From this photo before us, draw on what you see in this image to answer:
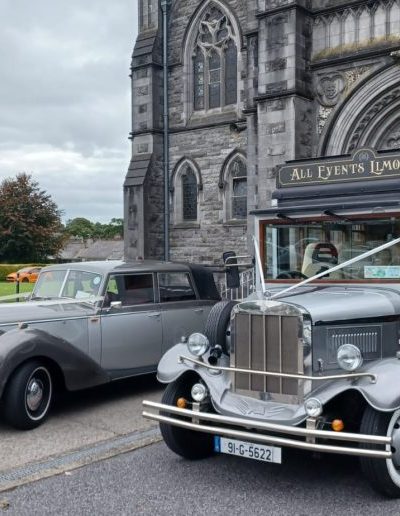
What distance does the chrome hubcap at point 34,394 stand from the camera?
643cm

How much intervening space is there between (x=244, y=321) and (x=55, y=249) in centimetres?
4326

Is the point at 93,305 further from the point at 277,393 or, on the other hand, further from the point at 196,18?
the point at 196,18

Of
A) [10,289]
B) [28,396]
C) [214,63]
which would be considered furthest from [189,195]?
[28,396]

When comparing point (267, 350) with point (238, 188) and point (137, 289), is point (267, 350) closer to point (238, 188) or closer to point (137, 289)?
point (137, 289)

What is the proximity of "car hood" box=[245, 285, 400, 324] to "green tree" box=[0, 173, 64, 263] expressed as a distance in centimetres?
4166

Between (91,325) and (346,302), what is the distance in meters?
3.28

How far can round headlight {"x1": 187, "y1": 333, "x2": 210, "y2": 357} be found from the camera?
211 inches

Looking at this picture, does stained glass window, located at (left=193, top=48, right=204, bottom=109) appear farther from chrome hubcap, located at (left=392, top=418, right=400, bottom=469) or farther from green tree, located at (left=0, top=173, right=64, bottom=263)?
green tree, located at (left=0, top=173, right=64, bottom=263)

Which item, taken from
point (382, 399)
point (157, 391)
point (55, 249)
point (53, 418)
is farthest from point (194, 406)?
point (55, 249)

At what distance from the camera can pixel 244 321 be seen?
16.7 feet

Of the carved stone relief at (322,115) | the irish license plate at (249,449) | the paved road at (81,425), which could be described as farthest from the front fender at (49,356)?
the carved stone relief at (322,115)

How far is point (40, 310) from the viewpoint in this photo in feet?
23.6

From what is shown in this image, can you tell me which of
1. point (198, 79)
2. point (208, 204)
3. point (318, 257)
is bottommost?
point (318, 257)

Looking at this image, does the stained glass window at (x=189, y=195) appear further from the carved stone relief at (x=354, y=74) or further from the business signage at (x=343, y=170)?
the business signage at (x=343, y=170)
